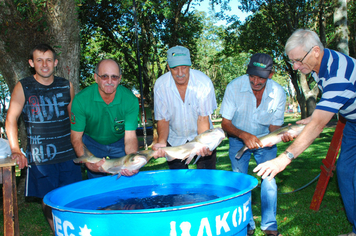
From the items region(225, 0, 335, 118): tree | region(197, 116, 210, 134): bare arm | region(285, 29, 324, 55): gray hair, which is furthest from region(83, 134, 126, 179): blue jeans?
region(225, 0, 335, 118): tree

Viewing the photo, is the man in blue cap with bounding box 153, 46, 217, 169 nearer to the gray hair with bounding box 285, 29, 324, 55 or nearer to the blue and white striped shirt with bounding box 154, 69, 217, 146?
the blue and white striped shirt with bounding box 154, 69, 217, 146

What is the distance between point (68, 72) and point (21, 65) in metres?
0.95

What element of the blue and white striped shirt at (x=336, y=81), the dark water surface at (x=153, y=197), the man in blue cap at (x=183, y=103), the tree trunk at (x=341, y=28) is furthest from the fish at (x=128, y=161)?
the tree trunk at (x=341, y=28)

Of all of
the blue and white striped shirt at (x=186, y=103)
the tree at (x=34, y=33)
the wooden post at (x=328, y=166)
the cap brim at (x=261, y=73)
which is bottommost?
the wooden post at (x=328, y=166)

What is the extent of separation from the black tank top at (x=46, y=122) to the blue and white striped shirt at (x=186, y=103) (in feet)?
4.27

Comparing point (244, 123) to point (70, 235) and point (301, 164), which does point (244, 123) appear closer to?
point (70, 235)

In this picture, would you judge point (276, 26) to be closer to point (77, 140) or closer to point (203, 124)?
point (203, 124)

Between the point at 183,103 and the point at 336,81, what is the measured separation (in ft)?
6.42

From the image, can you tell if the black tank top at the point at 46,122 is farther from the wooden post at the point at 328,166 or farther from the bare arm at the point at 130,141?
the wooden post at the point at 328,166

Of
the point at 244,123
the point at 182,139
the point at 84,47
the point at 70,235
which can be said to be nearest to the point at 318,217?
the point at 244,123

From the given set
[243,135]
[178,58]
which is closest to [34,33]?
[178,58]

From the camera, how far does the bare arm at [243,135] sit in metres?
3.55

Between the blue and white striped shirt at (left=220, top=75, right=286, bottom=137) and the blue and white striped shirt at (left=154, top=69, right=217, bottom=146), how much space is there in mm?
269

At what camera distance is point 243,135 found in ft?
12.4
